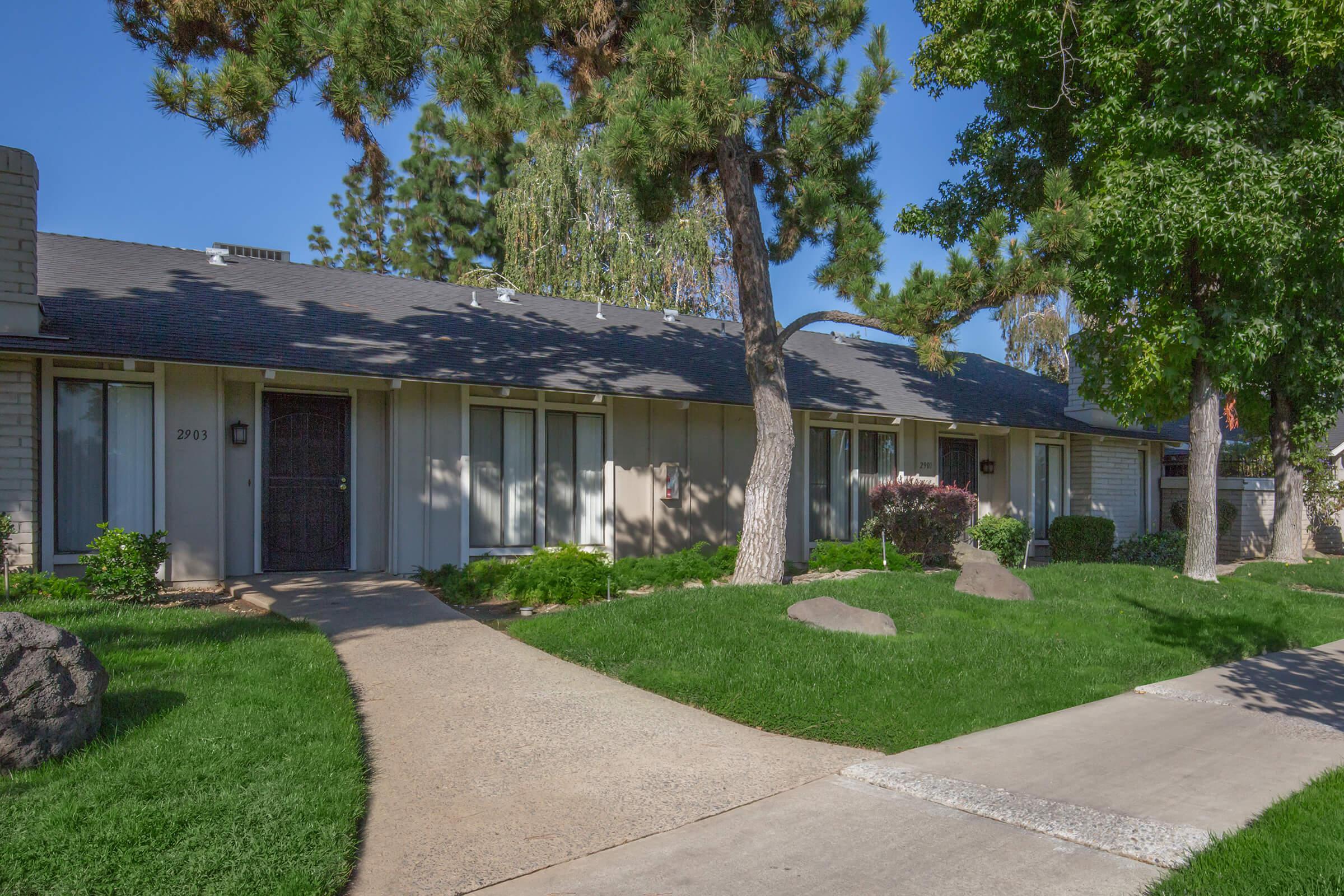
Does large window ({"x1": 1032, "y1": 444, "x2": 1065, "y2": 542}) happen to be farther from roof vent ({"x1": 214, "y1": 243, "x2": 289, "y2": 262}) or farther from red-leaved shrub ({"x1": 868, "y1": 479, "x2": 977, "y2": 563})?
roof vent ({"x1": 214, "y1": 243, "x2": 289, "y2": 262})

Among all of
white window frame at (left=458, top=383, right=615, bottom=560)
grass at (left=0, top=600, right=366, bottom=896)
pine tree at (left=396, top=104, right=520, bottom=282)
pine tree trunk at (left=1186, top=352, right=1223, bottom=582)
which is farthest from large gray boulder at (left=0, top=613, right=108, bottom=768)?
pine tree at (left=396, top=104, right=520, bottom=282)

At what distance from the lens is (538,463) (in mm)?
13016

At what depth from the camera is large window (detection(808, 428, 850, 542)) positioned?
51.8 feet

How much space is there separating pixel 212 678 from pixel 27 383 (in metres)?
5.43

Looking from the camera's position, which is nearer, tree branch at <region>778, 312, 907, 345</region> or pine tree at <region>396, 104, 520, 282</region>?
tree branch at <region>778, 312, 907, 345</region>

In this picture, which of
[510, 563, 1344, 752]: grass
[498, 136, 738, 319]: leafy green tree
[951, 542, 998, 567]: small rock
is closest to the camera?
[510, 563, 1344, 752]: grass

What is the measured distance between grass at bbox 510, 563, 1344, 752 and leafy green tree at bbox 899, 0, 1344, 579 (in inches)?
130

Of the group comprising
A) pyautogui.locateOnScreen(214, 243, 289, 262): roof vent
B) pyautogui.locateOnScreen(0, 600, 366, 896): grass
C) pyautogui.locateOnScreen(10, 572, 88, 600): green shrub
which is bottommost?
pyautogui.locateOnScreen(0, 600, 366, 896): grass

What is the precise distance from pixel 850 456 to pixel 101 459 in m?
10.9

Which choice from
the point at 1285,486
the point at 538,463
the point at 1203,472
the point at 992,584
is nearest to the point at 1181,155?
the point at 1203,472

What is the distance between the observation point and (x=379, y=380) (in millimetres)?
11617

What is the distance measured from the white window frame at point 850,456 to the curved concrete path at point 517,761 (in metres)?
8.27

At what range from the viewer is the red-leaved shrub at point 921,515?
14281 mm

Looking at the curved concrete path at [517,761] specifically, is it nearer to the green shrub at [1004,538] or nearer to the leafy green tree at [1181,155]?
the leafy green tree at [1181,155]
